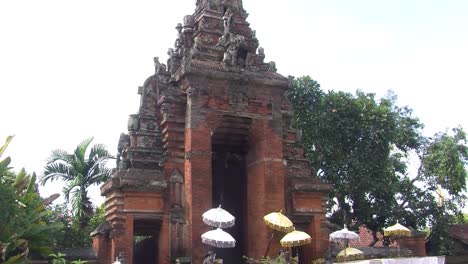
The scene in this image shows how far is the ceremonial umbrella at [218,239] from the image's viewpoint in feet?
44.3

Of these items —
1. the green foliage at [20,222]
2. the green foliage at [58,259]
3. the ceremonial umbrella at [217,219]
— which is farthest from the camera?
the green foliage at [58,259]

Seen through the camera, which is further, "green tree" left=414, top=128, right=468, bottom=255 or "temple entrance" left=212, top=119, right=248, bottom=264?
"green tree" left=414, top=128, right=468, bottom=255

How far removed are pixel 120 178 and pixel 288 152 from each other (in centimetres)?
572

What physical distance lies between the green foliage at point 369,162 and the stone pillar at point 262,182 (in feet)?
35.9

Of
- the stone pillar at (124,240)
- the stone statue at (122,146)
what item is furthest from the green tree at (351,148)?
the stone pillar at (124,240)

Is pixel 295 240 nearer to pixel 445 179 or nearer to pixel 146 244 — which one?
pixel 146 244

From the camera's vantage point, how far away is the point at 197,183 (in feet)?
49.2

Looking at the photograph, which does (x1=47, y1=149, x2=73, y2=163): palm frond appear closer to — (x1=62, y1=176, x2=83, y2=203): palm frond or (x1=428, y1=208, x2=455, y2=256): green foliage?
(x1=62, y1=176, x2=83, y2=203): palm frond

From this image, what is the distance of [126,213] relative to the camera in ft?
49.1

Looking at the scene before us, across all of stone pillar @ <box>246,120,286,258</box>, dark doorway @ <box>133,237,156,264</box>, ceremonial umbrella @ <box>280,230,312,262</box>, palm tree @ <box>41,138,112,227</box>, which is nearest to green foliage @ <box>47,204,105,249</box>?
palm tree @ <box>41,138,112,227</box>

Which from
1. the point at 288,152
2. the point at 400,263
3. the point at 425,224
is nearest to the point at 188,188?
the point at 288,152

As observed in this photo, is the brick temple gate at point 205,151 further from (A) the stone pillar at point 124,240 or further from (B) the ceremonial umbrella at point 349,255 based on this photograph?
(B) the ceremonial umbrella at point 349,255

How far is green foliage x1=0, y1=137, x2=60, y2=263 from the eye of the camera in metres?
13.0

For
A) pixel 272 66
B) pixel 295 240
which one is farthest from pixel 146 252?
pixel 272 66
